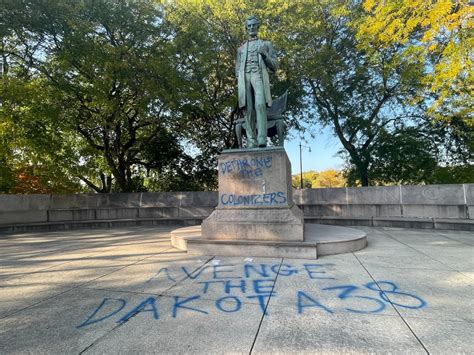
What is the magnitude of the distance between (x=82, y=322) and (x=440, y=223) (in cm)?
1109

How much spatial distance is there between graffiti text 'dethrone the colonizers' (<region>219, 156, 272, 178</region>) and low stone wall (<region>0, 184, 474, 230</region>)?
248 inches

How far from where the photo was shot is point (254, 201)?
6586 mm

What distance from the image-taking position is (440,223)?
9.95 metres

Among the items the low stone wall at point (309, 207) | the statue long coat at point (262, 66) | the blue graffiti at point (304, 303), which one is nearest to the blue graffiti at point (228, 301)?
the blue graffiti at point (304, 303)

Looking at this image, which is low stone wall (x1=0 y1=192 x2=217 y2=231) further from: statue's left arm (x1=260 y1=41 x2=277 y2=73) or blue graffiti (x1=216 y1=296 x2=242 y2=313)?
blue graffiti (x1=216 y1=296 x2=242 y2=313)

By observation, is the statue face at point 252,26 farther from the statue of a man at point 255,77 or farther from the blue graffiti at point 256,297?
the blue graffiti at point 256,297

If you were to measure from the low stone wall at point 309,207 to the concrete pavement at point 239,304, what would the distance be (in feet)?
18.9

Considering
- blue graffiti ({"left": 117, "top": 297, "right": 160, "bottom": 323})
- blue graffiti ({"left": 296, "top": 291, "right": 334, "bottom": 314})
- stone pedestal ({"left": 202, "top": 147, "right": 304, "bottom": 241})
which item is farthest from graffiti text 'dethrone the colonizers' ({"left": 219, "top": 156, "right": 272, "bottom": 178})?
blue graffiti ({"left": 117, "top": 297, "right": 160, "bottom": 323})

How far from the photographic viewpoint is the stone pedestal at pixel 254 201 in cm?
607

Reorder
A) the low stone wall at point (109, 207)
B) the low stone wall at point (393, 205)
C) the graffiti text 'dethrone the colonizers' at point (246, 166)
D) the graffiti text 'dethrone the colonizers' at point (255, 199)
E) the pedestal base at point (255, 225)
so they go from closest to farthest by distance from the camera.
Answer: the pedestal base at point (255, 225) < the graffiti text 'dethrone the colonizers' at point (255, 199) < the graffiti text 'dethrone the colonizers' at point (246, 166) < the low stone wall at point (393, 205) < the low stone wall at point (109, 207)

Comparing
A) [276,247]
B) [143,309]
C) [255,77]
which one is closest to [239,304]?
[143,309]

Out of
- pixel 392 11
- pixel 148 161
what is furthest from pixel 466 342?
pixel 148 161

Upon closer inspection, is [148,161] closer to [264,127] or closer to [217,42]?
[217,42]

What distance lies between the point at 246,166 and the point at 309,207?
750 centimetres
